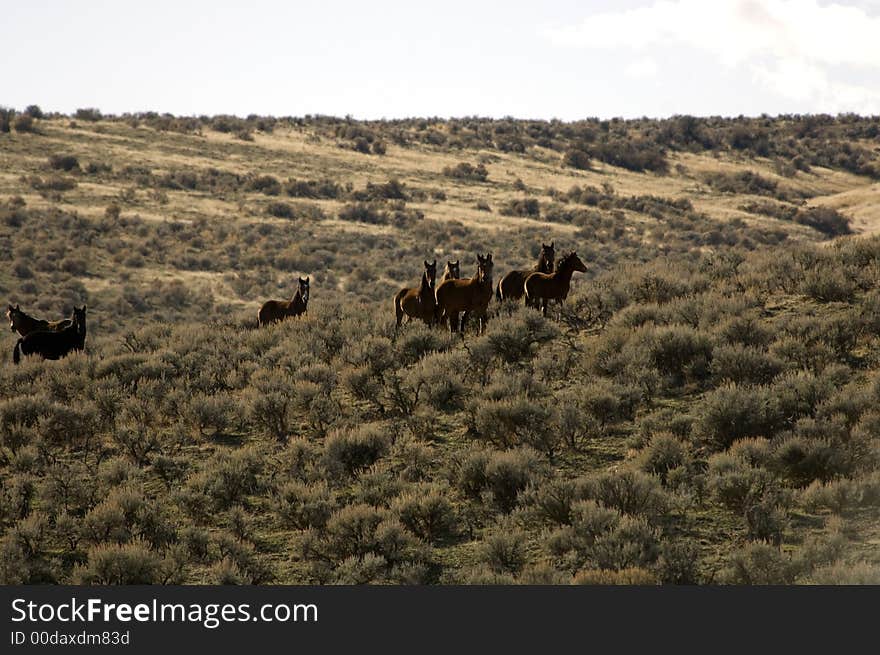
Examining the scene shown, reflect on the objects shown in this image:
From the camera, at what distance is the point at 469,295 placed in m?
18.8

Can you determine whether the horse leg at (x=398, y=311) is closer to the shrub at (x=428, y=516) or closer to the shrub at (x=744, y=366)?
the shrub at (x=744, y=366)

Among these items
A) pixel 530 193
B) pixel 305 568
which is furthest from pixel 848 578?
pixel 530 193

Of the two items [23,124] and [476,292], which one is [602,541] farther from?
[23,124]

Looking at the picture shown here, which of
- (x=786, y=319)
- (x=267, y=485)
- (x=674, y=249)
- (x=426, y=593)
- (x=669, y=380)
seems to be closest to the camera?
Answer: (x=426, y=593)

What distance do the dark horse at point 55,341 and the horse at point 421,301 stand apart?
6.75 meters

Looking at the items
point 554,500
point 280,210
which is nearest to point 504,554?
point 554,500

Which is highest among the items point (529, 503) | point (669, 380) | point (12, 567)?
point (669, 380)

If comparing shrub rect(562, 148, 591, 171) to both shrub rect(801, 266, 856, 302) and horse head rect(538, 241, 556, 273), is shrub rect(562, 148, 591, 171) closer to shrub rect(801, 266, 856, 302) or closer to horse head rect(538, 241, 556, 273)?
horse head rect(538, 241, 556, 273)

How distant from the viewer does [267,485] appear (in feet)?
40.8

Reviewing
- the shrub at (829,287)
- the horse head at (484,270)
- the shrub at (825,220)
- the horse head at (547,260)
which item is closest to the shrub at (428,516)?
the horse head at (484,270)

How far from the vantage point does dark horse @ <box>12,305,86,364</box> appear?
19969 millimetres

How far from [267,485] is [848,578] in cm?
716

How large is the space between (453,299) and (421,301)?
3.97ft

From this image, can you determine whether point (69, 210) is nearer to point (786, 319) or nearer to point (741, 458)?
point (786, 319)
